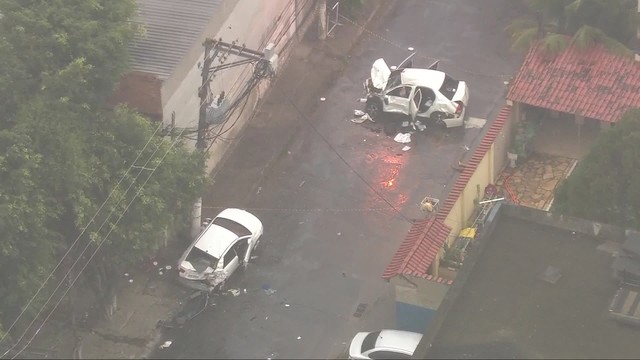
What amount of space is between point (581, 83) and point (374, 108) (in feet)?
16.8

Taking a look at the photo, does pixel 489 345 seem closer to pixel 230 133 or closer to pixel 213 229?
pixel 213 229

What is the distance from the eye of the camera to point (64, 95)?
19.1 meters

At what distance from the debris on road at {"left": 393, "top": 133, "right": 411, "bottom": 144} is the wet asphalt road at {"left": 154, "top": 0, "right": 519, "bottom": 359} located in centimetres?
16

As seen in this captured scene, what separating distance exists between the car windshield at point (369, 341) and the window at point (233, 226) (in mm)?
3872

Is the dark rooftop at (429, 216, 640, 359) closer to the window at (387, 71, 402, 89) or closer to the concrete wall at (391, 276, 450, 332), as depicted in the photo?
the concrete wall at (391, 276, 450, 332)

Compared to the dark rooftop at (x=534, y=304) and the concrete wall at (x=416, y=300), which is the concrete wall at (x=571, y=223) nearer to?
the dark rooftop at (x=534, y=304)

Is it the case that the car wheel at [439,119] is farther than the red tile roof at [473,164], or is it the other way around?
the car wheel at [439,119]

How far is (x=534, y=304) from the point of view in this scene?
14812 mm

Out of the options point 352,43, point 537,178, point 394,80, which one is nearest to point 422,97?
point 394,80

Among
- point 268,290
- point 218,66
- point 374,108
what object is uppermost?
point 374,108

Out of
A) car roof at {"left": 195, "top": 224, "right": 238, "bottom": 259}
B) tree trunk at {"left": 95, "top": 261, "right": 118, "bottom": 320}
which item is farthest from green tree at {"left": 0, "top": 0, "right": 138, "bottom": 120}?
car roof at {"left": 195, "top": 224, "right": 238, "bottom": 259}

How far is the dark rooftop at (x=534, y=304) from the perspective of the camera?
46.2 ft

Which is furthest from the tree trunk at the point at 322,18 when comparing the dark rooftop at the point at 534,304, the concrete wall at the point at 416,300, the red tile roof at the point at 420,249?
the dark rooftop at the point at 534,304

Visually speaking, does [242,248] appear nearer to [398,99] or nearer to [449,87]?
[398,99]
